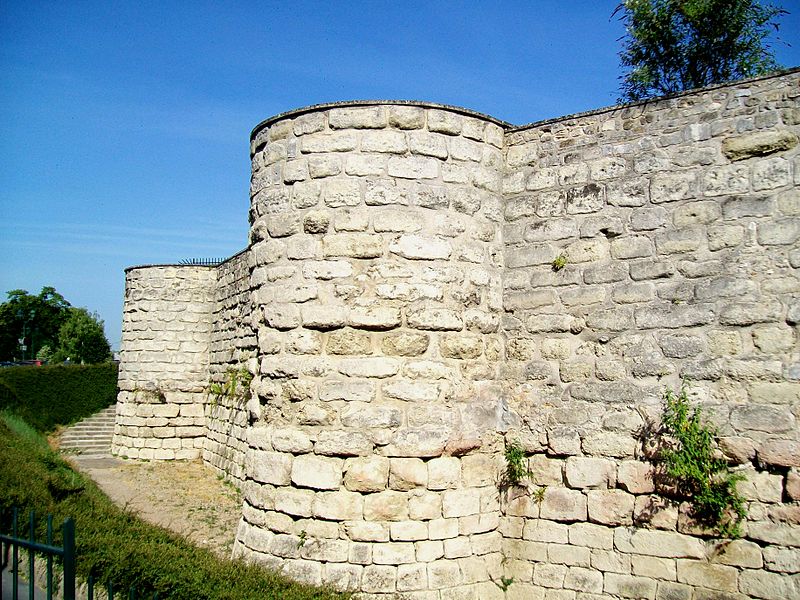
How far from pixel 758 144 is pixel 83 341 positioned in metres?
35.0

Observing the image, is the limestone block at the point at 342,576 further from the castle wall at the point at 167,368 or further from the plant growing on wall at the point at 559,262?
the castle wall at the point at 167,368

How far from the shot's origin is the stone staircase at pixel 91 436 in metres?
16.7

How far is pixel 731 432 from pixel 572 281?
5.68ft

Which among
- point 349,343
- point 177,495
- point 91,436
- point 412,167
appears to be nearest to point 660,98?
point 412,167

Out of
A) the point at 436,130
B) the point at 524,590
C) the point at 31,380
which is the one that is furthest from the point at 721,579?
the point at 31,380

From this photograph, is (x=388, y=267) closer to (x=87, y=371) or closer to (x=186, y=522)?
(x=186, y=522)

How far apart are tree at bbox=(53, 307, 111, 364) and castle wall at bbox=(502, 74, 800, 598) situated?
1211 inches

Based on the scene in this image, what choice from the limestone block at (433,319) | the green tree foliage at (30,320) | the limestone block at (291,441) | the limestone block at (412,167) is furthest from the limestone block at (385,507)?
the green tree foliage at (30,320)

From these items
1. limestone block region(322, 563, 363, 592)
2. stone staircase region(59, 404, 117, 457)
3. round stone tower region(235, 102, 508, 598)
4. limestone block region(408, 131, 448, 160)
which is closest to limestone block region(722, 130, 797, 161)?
round stone tower region(235, 102, 508, 598)

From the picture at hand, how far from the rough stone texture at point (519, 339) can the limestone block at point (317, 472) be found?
0.02 metres

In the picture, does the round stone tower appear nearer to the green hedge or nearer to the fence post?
the fence post

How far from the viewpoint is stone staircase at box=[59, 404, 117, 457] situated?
1673 cm

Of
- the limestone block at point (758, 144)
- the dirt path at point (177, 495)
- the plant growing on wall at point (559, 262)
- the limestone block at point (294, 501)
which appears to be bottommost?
the dirt path at point (177, 495)

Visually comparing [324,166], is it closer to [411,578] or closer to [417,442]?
[417,442]
